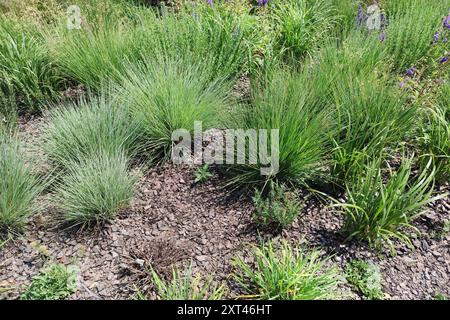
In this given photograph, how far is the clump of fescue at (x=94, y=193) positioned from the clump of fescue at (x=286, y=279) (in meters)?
0.89

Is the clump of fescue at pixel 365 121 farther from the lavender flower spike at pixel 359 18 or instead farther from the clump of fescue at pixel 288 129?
the lavender flower spike at pixel 359 18

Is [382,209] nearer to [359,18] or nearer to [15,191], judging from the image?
[15,191]

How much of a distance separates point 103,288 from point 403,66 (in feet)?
10.4

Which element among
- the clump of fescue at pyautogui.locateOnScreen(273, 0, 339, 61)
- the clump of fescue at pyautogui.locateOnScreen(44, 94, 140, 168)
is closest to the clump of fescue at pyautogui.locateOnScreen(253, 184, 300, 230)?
the clump of fescue at pyautogui.locateOnScreen(44, 94, 140, 168)

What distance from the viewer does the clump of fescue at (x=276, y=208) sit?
239 cm

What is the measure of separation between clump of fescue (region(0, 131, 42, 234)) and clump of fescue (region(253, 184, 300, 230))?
1.44m

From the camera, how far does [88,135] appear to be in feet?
9.20

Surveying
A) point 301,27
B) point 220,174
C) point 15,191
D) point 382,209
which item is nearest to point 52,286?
point 15,191

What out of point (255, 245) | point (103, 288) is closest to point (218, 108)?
point (255, 245)

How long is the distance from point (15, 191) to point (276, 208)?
164 cm

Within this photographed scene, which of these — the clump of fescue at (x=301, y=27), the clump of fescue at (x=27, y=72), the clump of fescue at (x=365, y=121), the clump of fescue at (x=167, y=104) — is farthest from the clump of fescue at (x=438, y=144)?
the clump of fescue at (x=27, y=72)

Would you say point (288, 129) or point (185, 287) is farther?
point (288, 129)

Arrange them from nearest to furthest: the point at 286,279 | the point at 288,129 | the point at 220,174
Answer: the point at 286,279 → the point at 288,129 → the point at 220,174

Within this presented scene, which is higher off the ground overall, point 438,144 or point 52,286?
point 438,144
